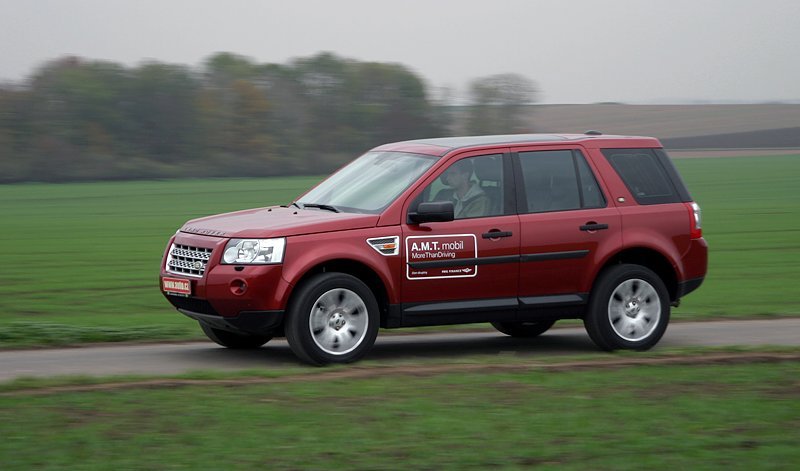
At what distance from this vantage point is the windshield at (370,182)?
32.3ft

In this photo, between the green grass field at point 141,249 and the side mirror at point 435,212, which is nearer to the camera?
the side mirror at point 435,212

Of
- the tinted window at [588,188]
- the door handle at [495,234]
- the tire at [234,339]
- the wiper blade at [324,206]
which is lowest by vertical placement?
the tire at [234,339]

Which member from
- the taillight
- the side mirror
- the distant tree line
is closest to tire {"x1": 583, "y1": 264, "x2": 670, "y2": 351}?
the taillight

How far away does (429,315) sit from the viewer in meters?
9.73

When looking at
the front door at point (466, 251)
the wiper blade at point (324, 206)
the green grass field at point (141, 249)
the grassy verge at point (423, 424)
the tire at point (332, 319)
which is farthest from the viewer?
the green grass field at point (141, 249)

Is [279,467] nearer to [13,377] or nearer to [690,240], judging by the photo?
[13,377]

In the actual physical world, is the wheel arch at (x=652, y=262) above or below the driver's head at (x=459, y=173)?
below

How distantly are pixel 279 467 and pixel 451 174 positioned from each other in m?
4.54

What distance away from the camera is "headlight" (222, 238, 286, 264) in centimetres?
912

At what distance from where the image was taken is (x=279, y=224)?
937 centimetres

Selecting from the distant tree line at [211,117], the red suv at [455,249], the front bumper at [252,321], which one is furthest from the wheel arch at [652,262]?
the distant tree line at [211,117]

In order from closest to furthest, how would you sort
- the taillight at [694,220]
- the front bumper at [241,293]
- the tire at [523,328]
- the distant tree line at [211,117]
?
the front bumper at [241,293], the taillight at [694,220], the tire at [523,328], the distant tree line at [211,117]

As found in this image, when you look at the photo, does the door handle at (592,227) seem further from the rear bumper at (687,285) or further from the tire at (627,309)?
the rear bumper at (687,285)

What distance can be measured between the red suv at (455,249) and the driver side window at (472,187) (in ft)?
0.04
